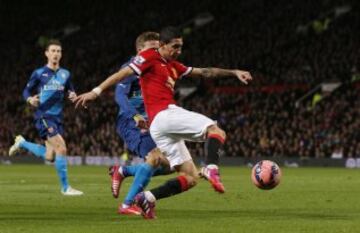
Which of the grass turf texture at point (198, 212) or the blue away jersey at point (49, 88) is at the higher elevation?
the blue away jersey at point (49, 88)

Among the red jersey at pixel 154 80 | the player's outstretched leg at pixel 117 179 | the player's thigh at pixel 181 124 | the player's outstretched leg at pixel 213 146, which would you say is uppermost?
the red jersey at pixel 154 80

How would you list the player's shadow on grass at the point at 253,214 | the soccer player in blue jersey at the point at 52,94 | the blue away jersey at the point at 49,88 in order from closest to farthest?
the player's shadow on grass at the point at 253,214, the soccer player in blue jersey at the point at 52,94, the blue away jersey at the point at 49,88

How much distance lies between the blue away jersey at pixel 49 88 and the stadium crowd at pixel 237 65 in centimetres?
1824

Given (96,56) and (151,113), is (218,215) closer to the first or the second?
(151,113)

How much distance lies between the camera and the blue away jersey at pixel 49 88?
15.6m

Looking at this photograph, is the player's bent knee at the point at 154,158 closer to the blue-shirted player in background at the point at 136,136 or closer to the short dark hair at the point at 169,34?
the blue-shirted player in background at the point at 136,136

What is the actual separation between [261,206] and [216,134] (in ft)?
10.2

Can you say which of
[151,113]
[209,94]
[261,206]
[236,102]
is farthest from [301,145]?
[151,113]

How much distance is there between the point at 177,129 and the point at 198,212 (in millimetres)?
1875

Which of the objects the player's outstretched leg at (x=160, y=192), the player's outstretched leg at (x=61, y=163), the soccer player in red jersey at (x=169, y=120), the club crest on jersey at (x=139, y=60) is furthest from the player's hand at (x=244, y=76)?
the player's outstretched leg at (x=61, y=163)

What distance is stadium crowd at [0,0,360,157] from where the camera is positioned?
34.6 m

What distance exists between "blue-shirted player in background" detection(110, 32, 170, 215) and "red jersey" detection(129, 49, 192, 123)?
69 cm

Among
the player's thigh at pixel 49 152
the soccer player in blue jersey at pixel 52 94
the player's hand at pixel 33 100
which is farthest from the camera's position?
the player's thigh at pixel 49 152

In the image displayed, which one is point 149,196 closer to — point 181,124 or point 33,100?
point 181,124
